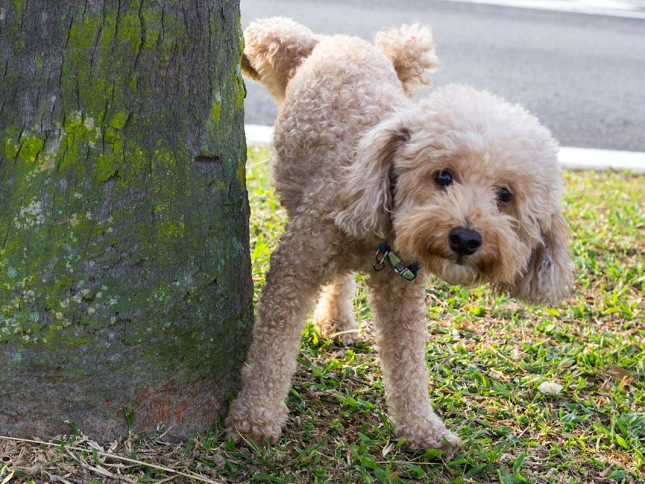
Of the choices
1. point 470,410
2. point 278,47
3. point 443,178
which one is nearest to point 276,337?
point 443,178

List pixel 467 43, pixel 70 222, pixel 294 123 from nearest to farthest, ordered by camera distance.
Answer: pixel 70 222, pixel 294 123, pixel 467 43

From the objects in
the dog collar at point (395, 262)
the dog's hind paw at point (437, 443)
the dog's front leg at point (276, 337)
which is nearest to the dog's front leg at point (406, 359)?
the dog's hind paw at point (437, 443)

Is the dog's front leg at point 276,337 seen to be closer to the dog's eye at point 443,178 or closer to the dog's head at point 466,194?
the dog's head at point 466,194

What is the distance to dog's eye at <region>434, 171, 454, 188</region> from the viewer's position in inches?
106

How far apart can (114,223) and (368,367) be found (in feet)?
5.44

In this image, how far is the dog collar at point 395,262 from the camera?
9.55 feet

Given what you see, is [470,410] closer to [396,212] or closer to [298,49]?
[396,212]

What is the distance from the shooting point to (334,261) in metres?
3.01

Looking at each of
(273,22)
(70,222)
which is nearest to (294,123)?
(273,22)

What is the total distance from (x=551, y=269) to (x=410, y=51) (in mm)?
1678

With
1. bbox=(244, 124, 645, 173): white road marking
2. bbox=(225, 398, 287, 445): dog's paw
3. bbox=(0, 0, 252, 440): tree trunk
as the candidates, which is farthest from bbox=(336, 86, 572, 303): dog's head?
bbox=(244, 124, 645, 173): white road marking

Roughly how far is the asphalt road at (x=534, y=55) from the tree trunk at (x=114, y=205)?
167 inches

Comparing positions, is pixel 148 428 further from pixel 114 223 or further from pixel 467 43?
pixel 467 43

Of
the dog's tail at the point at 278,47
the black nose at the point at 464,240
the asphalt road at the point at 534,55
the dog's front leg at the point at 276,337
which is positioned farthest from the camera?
the asphalt road at the point at 534,55
